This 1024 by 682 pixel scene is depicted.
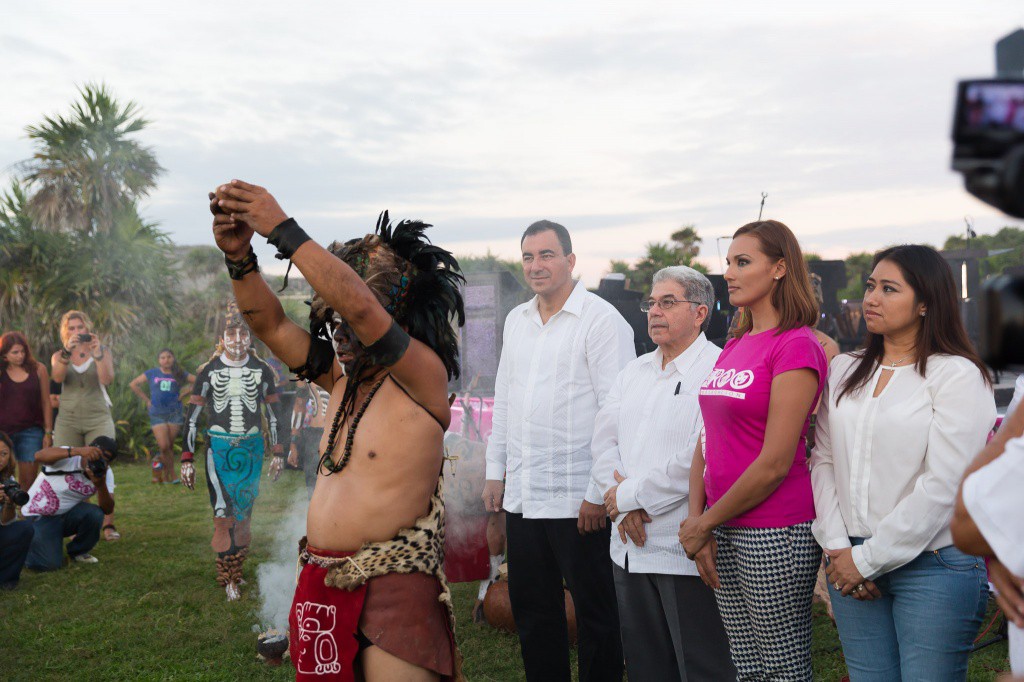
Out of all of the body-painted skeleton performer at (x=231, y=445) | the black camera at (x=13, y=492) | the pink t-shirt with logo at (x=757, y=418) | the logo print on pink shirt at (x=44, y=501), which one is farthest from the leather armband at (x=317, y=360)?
the logo print on pink shirt at (x=44, y=501)

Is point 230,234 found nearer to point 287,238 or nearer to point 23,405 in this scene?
point 287,238

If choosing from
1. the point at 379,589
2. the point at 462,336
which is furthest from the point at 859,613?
the point at 462,336

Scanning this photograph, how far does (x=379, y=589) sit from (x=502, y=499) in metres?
2.37

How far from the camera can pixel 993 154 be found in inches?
45.7

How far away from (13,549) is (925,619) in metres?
7.33

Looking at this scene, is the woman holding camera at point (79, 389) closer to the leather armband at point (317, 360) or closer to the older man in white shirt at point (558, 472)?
the older man in white shirt at point (558, 472)

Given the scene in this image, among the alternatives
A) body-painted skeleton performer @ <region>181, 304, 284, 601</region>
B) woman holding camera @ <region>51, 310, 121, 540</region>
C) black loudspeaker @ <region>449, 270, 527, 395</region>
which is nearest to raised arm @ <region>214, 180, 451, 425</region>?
body-painted skeleton performer @ <region>181, 304, 284, 601</region>

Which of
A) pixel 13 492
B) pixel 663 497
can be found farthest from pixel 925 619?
pixel 13 492

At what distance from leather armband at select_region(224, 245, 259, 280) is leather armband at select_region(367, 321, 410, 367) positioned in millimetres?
494

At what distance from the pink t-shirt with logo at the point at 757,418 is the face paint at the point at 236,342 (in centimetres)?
499

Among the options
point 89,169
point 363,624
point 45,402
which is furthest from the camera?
point 89,169

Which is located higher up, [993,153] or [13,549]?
[993,153]

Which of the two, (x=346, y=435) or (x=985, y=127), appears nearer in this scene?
(x=985, y=127)

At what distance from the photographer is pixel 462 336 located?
1367 cm
